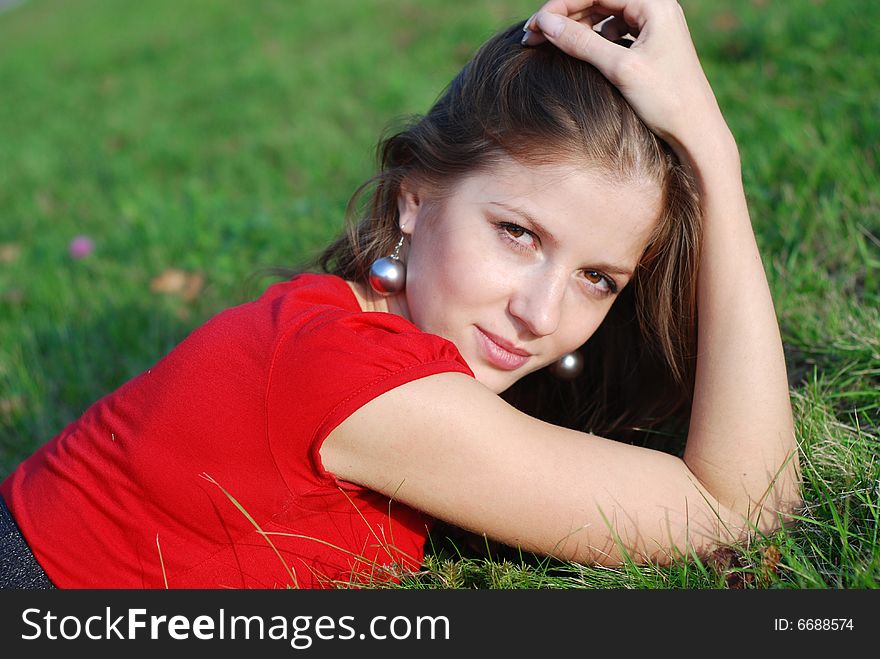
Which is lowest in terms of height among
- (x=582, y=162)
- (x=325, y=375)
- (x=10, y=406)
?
(x=10, y=406)

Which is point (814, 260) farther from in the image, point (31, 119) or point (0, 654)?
point (31, 119)

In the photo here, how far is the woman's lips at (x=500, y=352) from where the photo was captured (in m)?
2.00

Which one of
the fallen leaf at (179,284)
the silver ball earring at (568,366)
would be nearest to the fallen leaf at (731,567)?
the silver ball earring at (568,366)

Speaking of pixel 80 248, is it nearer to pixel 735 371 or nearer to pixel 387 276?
pixel 387 276

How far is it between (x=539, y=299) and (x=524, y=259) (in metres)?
0.09

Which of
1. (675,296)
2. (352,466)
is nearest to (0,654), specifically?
(352,466)

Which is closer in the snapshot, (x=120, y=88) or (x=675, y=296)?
Result: (x=675, y=296)

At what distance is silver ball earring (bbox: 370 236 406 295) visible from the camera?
2145 mm

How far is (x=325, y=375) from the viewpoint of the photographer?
169 cm

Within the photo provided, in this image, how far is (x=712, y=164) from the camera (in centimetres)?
200

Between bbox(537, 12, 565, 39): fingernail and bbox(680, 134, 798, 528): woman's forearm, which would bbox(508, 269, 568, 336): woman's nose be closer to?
bbox(680, 134, 798, 528): woman's forearm

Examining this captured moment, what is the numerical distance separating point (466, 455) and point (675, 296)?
0.80 meters

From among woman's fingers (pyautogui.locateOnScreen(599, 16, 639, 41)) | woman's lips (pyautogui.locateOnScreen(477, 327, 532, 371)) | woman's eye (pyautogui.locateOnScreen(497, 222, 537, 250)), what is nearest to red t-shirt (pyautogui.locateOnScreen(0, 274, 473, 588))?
woman's lips (pyautogui.locateOnScreen(477, 327, 532, 371))

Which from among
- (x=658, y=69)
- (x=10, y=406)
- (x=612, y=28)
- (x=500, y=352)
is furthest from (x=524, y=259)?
(x=10, y=406)
